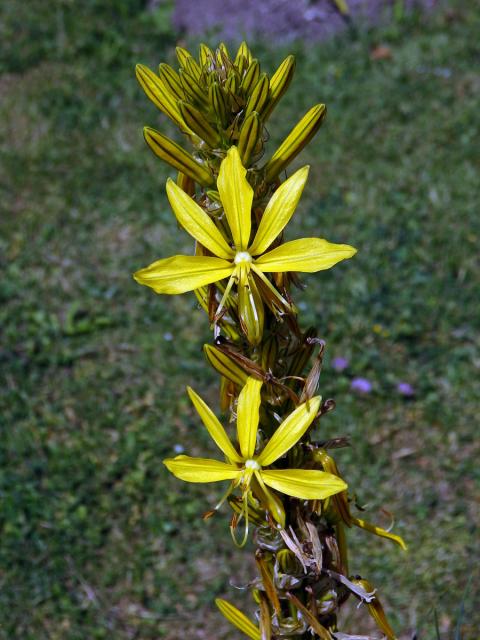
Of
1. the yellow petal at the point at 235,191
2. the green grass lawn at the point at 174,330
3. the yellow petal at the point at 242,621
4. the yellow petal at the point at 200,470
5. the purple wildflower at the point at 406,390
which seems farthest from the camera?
the purple wildflower at the point at 406,390

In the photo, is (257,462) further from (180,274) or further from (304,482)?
(180,274)

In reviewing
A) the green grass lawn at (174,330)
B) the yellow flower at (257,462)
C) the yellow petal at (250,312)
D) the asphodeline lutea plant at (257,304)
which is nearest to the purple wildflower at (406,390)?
the green grass lawn at (174,330)

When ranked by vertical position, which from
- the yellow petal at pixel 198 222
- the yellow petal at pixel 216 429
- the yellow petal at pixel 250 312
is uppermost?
the yellow petal at pixel 198 222

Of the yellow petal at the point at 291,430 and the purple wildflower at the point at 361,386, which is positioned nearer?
the yellow petal at the point at 291,430

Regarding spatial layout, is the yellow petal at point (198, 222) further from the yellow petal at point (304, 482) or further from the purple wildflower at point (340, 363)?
the purple wildflower at point (340, 363)

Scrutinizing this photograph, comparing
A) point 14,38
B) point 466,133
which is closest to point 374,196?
point 466,133

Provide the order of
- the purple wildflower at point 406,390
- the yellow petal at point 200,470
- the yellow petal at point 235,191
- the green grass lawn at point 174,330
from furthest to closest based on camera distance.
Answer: the purple wildflower at point 406,390 → the green grass lawn at point 174,330 → the yellow petal at point 200,470 → the yellow petal at point 235,191

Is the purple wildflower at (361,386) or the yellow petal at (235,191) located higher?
the yellow petal at (235,191)

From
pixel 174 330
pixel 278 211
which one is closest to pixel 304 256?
pixel 278 211
